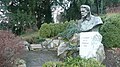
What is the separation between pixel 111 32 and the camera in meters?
10.5

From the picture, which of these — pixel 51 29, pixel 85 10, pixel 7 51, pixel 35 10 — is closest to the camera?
pixel 7 51

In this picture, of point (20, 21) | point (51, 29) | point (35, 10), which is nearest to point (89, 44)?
point (51, 29)

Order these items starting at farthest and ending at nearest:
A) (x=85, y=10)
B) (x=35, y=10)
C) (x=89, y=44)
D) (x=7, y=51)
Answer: (x=35, y=10) → (x=85, y=10) → (x=89, y=44) → (x=7, y=51)

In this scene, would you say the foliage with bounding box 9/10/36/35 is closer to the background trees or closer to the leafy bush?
the background trees

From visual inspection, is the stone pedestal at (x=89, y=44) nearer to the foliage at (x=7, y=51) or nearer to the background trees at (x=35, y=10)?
Result: the foliage at (x=7, y=51)

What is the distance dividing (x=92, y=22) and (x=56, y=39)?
15.3 ft

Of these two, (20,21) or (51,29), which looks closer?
(51,29)

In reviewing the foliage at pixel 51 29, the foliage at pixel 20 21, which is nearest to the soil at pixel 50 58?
the foliage at pixel 51 29

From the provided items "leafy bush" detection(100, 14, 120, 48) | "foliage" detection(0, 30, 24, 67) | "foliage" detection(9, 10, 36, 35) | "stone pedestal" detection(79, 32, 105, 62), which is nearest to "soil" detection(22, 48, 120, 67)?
"leafy bush" detection(100, 14, 120, 48)

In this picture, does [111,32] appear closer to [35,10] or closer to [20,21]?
[20,21]

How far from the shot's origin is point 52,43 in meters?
12.8

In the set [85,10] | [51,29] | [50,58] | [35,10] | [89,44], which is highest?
[85,10]

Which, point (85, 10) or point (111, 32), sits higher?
point (85, 10)

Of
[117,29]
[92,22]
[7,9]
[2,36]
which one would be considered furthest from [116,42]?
[7,9]
